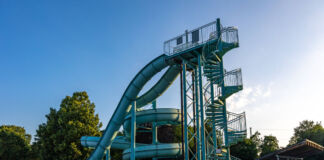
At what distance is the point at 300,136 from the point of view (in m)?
49.3

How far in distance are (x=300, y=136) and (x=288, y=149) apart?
1644 inches

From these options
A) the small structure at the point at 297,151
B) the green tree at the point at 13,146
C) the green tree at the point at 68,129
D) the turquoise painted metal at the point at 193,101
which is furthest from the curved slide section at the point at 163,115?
the green tree at the point at 13,146

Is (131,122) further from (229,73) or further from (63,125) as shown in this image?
(63,125)

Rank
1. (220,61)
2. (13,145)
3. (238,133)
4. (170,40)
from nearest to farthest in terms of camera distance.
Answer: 1. (238,133)
2. (220,61)
3. (170,40)
4. (13,145)

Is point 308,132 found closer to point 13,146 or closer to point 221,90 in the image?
point 221,90

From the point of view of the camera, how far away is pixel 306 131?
159 ft

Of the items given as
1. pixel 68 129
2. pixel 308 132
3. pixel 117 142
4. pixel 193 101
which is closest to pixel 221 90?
pixel 193 101

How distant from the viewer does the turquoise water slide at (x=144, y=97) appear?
22094 millimetres

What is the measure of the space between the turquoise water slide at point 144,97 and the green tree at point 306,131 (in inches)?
1276

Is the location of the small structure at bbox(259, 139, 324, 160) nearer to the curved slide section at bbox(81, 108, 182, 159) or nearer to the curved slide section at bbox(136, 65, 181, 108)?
the curved slide section at bbox(81, 108, 182, 159)

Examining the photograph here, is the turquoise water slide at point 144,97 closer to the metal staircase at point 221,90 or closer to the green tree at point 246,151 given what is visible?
the metal staircase at point 221,90

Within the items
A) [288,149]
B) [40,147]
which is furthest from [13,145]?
[288,149]

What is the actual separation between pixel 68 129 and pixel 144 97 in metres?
15.9

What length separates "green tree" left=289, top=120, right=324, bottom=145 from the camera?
44.6 m
